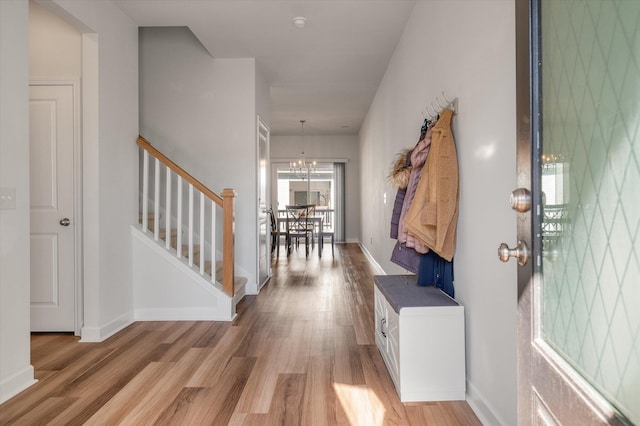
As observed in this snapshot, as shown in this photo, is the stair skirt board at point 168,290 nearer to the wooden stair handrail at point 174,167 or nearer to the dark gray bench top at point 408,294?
the wooden stair handrail at point 174,167

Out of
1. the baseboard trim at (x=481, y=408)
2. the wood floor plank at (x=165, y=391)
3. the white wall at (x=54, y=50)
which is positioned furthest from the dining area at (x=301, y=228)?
the baseboard trim at (x=481, y=408)

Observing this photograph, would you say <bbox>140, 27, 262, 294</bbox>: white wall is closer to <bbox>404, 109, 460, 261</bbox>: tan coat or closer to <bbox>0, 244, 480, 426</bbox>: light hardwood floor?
<bbox>0, 244, 480, 426</bbox>: light hardwood floor

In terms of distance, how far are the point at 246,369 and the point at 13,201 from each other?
157cm

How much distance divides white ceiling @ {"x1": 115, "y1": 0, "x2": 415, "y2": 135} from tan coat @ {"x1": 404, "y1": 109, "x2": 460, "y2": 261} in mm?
1718

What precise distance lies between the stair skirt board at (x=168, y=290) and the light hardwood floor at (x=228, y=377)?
0.42ft

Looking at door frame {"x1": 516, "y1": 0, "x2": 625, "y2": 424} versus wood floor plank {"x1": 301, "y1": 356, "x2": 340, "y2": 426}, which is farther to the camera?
wood floor plank {"x1": 301, "y1": 356, "x2": 340, "y2": 426}

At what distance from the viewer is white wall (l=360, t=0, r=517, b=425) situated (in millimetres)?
1652

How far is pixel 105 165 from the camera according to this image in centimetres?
320

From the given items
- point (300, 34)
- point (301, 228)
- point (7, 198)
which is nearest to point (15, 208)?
point (7, 198)

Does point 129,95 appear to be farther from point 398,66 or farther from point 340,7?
point 398,66

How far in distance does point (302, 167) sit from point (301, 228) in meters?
1.52

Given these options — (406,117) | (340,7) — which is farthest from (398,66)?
(340,7)

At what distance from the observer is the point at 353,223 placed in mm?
10414

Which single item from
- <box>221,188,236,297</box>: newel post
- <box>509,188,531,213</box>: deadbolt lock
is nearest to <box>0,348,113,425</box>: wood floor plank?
<box>221,188,236,297</box>: newel post
